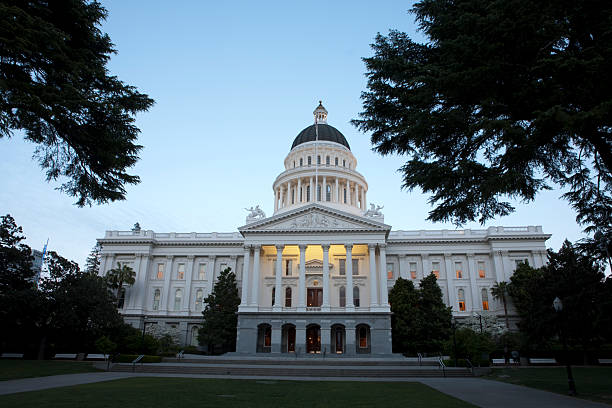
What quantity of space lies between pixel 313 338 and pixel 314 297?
519 centimetres

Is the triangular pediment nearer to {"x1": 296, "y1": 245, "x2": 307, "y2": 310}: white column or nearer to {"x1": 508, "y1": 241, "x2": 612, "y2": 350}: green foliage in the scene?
{"x1": 296, "y1": 245, "x2": 307, "y2": 310}: white column

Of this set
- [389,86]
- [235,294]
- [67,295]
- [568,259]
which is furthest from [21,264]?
[568,259]

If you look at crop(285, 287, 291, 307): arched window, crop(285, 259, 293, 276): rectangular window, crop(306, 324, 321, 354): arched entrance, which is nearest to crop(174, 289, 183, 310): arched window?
crop(285, 287, 291, 307): arched window

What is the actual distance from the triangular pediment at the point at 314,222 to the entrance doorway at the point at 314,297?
854 centimetres

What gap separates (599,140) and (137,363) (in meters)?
31.7

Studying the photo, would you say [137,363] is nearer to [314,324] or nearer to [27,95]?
[314,324]

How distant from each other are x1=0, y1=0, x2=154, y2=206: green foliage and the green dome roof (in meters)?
55.5

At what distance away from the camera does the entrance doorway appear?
5081 cm

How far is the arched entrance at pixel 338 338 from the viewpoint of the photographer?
47494mm

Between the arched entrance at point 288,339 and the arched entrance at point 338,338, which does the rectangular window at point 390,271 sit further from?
the arched entrance at point 288,339

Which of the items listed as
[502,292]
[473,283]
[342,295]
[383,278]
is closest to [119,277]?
[342,295]

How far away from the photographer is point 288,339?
48531 millimetres

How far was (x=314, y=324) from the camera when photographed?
46719mm

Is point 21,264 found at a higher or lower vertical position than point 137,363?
higher
